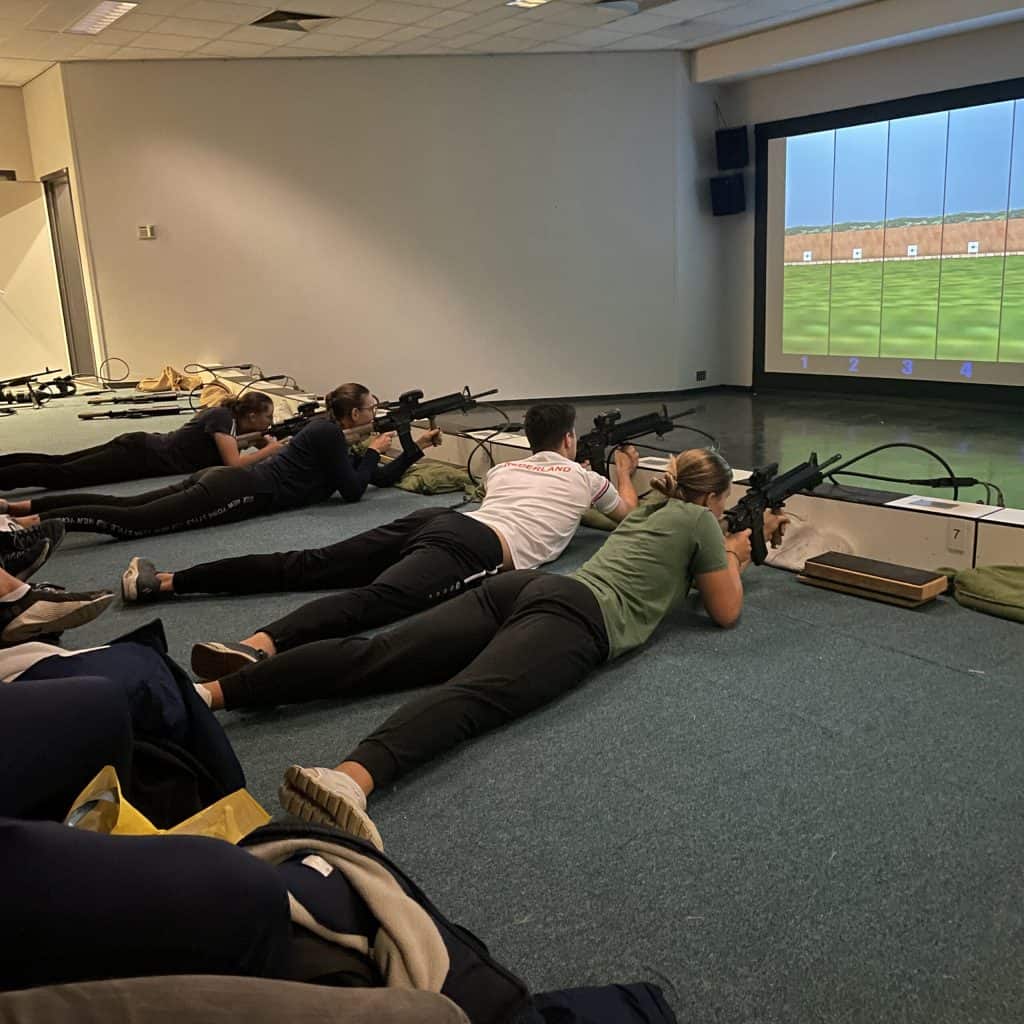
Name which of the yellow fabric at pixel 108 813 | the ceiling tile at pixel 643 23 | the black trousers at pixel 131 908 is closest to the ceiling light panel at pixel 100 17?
the ceiling tile at pixel 643 23

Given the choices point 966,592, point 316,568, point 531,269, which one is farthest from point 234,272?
point 966,592

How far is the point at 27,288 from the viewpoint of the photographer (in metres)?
9.66

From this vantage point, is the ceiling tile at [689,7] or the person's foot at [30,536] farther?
the ceiling tile at [689,7]

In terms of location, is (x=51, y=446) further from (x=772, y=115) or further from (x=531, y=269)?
(x=772, y=115)

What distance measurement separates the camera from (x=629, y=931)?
1.55 meters

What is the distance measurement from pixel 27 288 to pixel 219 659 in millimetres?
8785

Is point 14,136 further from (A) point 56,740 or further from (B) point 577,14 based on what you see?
(A) point 56,740

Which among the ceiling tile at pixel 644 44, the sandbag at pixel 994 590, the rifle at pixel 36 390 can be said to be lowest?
the sandbag at pixel 994 590

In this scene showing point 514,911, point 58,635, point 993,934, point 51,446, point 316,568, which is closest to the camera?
point 993,934

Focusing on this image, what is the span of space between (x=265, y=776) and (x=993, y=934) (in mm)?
1436

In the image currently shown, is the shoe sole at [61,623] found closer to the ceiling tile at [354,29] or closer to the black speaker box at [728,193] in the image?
the ceiling tile at [354,29]

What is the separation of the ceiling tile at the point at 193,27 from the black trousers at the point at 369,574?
5.74m

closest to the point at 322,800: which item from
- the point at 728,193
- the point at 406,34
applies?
the point at 406,34

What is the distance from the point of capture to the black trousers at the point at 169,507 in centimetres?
400
